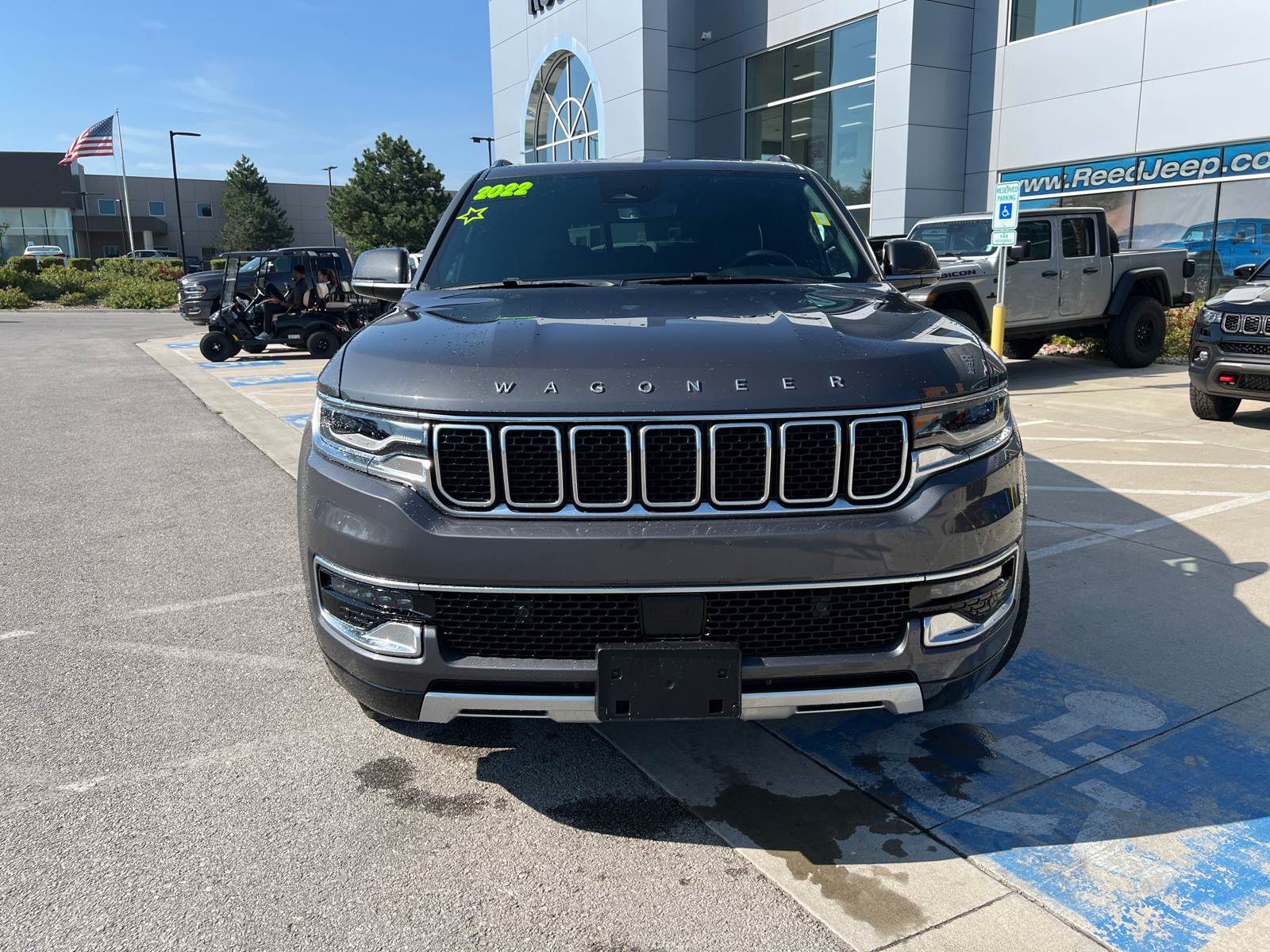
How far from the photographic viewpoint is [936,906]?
225 cm

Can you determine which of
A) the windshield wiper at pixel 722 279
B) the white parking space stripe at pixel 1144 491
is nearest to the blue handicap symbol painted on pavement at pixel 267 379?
the white parking space stripe at pixel 1144 491

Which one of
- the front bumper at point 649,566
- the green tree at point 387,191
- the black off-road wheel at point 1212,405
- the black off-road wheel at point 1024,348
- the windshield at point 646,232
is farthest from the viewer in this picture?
the green tree at point 387,191

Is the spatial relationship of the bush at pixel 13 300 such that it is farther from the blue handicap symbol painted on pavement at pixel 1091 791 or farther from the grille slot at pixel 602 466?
the grille slot at pixel 602 466

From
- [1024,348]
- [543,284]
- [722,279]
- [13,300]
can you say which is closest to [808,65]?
[1024,348]

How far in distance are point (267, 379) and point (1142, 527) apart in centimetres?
1170

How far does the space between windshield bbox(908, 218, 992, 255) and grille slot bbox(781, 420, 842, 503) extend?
32.8 feet

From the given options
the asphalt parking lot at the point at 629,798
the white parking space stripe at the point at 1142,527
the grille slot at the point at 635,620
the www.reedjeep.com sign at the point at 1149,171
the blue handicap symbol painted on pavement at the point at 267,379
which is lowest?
the asphalt parking lot at the point at 629,798

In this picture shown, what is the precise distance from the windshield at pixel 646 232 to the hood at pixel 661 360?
69cm

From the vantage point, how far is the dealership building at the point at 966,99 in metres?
14.7

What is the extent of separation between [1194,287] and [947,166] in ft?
16.3

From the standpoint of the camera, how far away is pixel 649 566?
222cm

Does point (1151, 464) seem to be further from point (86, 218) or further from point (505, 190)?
point (86, 218)

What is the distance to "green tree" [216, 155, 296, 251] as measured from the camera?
6725 cm

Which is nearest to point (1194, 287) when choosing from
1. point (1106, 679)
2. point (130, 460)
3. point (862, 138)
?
point (862, 138)
